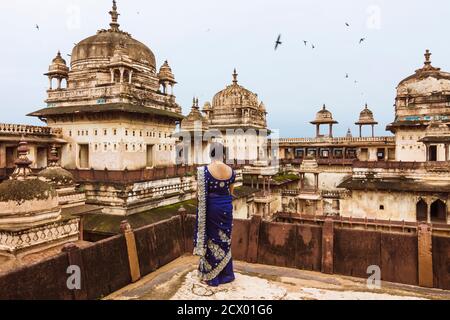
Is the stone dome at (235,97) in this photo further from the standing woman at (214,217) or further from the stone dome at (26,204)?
the standing woman at (214,217)

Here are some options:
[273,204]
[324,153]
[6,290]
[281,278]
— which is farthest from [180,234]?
[324,153]

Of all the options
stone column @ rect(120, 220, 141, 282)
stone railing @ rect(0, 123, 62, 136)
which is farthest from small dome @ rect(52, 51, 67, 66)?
stone column @ rect(120, 220, 141, 282)

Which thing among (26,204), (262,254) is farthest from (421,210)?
(26,204)

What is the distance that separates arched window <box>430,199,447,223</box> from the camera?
2380cm

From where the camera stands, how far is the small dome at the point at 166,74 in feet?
87.2

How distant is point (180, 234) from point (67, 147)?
16.3 m

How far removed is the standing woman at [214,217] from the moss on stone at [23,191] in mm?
4802

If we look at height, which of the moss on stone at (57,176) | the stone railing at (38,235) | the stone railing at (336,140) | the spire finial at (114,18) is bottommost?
the stone railing at (38,235)

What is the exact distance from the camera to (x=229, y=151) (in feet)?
128

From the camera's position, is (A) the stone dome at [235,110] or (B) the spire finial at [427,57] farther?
(A) the stone dome at [235,110]

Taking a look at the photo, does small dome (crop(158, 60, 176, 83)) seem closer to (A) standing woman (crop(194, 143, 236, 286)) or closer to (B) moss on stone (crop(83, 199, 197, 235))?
(B) moss on stone (crop(83, 199, 197, 235))

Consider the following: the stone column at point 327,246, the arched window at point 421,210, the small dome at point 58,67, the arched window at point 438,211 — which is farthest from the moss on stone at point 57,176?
the arched window at point 438,211

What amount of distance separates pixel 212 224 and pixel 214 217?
0.16 meters

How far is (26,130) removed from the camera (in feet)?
66.6
